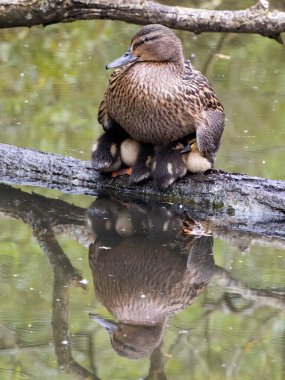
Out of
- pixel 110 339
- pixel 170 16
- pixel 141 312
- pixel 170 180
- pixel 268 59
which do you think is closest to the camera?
pixel 110 339

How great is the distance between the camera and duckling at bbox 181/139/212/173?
6.36 meters

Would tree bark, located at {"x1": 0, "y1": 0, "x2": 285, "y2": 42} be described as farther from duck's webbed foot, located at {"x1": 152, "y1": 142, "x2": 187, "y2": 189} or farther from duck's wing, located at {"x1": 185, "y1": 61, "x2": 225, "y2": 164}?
duck's webbed foot, located at {"x1": 152, "y1": 142, "x2": 187, "y2": 189}

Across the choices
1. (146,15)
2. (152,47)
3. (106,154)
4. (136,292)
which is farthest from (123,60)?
(136,292)

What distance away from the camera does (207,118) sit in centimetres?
643

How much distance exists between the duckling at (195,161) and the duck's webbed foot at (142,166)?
0.24 m

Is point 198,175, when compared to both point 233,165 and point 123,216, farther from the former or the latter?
point 233,165

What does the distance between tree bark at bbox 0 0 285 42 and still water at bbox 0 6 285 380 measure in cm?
103

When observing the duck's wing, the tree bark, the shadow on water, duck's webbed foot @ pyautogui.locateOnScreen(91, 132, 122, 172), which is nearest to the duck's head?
the duck's wing

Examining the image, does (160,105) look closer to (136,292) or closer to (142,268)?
(142,268)

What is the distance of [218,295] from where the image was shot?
547 cm

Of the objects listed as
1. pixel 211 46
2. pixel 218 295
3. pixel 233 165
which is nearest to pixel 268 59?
pixel 211 46

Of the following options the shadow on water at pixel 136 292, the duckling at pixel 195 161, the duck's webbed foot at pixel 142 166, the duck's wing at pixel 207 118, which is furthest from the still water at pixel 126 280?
the duck's wing at pixel 207 118

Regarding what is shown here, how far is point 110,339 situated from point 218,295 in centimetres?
84

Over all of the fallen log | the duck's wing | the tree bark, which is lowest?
the fallen log
